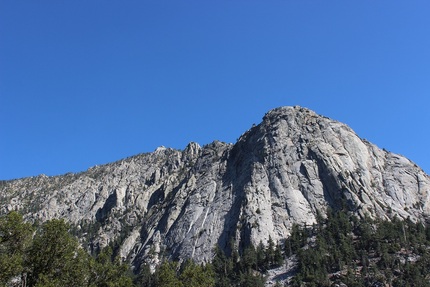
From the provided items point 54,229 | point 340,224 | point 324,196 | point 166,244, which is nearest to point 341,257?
point 340,224

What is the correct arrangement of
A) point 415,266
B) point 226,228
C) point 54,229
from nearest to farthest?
1. point 54,229
2. point 415,266
3. point 226,228

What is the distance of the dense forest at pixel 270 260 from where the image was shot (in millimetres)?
40719

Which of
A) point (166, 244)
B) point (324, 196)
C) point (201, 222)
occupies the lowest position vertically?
point (166, 244)

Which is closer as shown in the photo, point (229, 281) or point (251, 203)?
point (229, 281)

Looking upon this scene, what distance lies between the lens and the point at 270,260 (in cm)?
14025

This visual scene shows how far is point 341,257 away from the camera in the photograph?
12775 centimetres

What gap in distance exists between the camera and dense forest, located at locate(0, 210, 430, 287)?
134 ft

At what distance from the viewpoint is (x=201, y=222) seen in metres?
182

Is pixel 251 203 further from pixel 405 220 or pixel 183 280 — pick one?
pixel 183 280

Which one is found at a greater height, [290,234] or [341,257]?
[290,234]

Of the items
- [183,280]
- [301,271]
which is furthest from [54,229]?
[301,271]

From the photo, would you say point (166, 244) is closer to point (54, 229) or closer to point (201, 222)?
point (201, 222)

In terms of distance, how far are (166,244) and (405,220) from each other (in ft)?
339

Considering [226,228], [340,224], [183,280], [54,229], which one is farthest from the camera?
[226,228]
